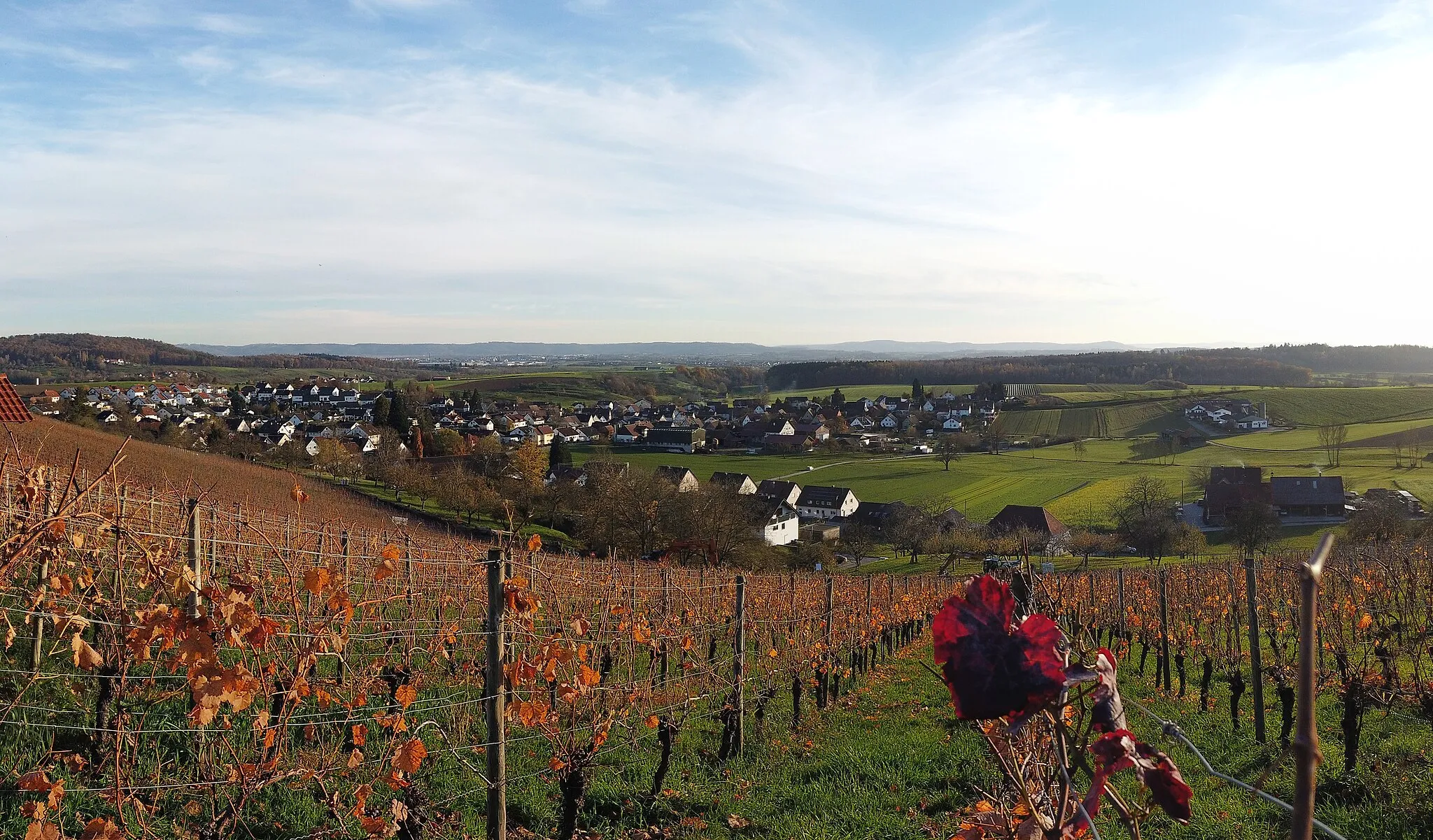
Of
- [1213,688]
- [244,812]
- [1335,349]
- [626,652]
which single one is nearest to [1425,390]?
[1335,349]

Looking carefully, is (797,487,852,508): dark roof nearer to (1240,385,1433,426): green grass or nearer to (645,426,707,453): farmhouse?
(645,426,707,453): farmhouse

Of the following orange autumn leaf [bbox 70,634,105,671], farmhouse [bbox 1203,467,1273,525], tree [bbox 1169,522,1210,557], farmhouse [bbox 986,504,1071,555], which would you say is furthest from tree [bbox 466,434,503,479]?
orange autumn leaf [bbox 70,634,105,671]

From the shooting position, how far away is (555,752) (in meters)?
5.52

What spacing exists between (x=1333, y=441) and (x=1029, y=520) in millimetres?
29825

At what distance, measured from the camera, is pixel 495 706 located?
14.0ft

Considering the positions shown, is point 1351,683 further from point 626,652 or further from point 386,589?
point 386,589

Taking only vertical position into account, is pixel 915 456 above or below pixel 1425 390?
below

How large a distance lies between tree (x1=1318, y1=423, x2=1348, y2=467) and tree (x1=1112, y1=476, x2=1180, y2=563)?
16.6 meters

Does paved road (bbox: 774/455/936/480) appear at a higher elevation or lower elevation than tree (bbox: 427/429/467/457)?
lower

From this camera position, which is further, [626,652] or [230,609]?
[626,652]

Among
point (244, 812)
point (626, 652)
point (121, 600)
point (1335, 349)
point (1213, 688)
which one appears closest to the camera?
point (121, 600)

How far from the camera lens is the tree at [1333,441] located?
177 ft

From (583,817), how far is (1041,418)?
261ft

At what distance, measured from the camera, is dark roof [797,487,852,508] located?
179 ft
